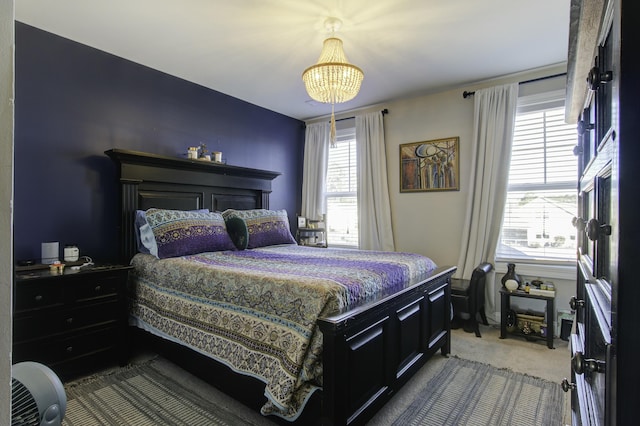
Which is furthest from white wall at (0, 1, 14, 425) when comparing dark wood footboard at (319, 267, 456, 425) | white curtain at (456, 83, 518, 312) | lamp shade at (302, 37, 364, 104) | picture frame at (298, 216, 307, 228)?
picture frame at (298, 216, 307, 228)

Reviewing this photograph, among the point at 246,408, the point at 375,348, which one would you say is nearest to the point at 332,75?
the point at 375,348

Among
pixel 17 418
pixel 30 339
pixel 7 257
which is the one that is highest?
pixel 7 257

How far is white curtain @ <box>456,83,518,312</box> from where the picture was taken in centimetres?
347

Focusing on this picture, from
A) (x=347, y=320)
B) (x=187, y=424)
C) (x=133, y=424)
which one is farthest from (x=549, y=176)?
(x=133, y=424)

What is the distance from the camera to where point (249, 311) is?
1872mm

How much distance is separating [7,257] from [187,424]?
6.10 ft

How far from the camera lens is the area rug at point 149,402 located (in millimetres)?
1878

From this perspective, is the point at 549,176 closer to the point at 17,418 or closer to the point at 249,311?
the point at 249,311

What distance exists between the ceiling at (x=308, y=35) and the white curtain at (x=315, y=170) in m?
1.29

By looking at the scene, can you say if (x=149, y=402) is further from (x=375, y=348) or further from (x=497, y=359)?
(x=497, y=359)

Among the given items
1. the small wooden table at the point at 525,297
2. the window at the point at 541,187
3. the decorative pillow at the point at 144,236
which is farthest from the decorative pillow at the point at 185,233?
the window at the point at 541,187

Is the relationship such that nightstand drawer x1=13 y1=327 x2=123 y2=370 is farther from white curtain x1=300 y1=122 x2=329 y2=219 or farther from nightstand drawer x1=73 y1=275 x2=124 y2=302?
white curtain x1=300 y1=122 x2=329 y2=219

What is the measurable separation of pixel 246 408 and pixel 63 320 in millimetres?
1417

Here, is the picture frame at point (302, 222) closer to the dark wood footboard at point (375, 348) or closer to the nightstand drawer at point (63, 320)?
the dark wood footboard at point (375, 348)
